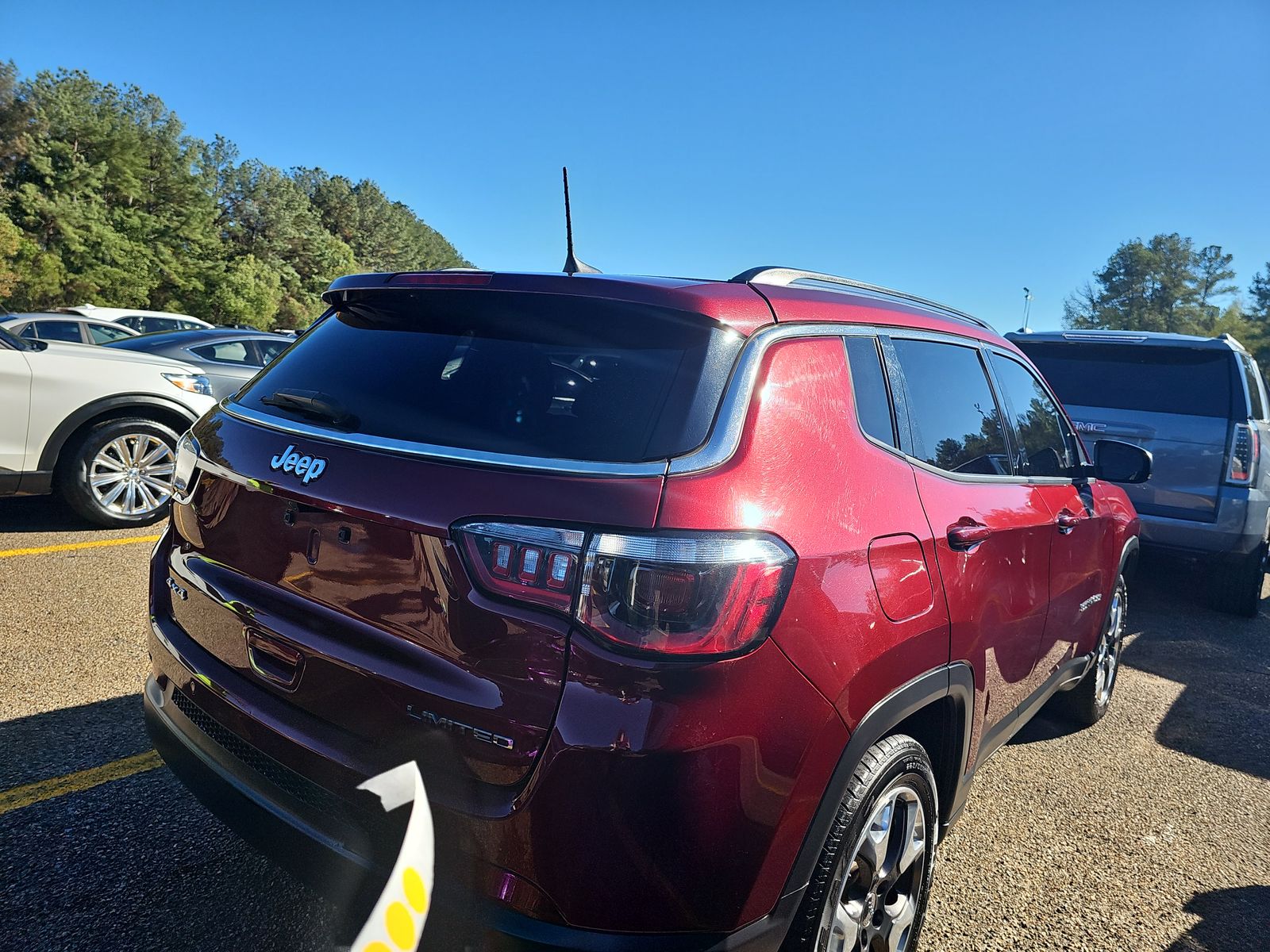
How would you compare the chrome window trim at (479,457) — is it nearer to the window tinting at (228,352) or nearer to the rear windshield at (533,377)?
the rear windshield at (533,377)

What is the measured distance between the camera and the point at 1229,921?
2668 millimetres

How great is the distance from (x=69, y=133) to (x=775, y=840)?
7506 centimetres

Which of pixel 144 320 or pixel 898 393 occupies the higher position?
pixel 144 320

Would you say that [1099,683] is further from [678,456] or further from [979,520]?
[678,456]

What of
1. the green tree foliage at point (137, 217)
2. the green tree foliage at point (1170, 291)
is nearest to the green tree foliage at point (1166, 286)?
the green tree foliage at point (1170, 291)

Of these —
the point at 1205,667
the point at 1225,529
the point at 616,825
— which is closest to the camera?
the point at 616,825

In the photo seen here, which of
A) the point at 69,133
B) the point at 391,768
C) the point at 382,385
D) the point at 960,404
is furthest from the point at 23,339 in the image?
the point at 69,133

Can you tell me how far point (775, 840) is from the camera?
5.27 feet

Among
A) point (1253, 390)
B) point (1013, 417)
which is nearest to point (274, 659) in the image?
point (1013, 417)

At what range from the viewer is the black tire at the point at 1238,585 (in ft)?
20.1

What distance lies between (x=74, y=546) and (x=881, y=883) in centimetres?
551

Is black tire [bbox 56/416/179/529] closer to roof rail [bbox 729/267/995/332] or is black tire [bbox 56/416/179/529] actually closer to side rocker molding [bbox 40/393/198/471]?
side rocker molding [bbox 40/393/198/471]

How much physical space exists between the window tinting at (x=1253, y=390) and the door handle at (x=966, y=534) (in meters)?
4.75

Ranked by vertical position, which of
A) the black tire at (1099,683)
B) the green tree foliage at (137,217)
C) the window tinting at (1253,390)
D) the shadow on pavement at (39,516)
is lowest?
the shadow on pavement at (39,516)
